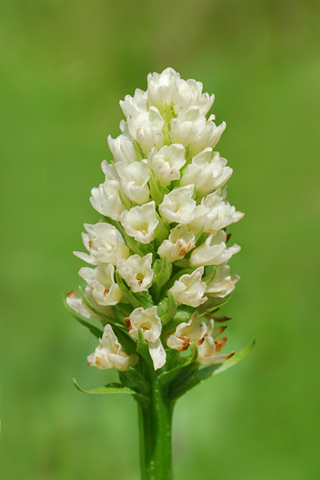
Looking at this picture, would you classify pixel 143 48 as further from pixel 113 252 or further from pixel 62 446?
pixel 113 252

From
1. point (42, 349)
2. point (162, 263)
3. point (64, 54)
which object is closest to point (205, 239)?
point (162, 263)

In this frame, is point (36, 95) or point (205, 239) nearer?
point (205, 239)

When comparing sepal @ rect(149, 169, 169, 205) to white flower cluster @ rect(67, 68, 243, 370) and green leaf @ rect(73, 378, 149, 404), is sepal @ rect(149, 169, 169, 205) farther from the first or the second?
green leaf @ rect(73, 378, 149, 404)

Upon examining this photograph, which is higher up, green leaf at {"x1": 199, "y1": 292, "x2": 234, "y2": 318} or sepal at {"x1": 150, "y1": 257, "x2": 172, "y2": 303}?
sepal at {"x1": 150, "y1": 257, "x2": 172, "y2": 303}

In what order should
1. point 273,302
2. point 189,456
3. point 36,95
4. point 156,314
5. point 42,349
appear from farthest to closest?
point 36,95 < point 273,302 < point 42,349 < point 189,456 < point 156,314

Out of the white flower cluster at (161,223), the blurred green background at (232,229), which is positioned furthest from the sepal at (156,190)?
the blurred green background at (232,229)

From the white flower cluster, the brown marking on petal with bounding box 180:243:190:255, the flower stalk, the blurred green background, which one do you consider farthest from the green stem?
the blurred green background

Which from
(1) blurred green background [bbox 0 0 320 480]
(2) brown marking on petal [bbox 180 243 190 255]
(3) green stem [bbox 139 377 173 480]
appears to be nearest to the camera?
(2) brown marking on petal [bbox 180 243 190 255]
